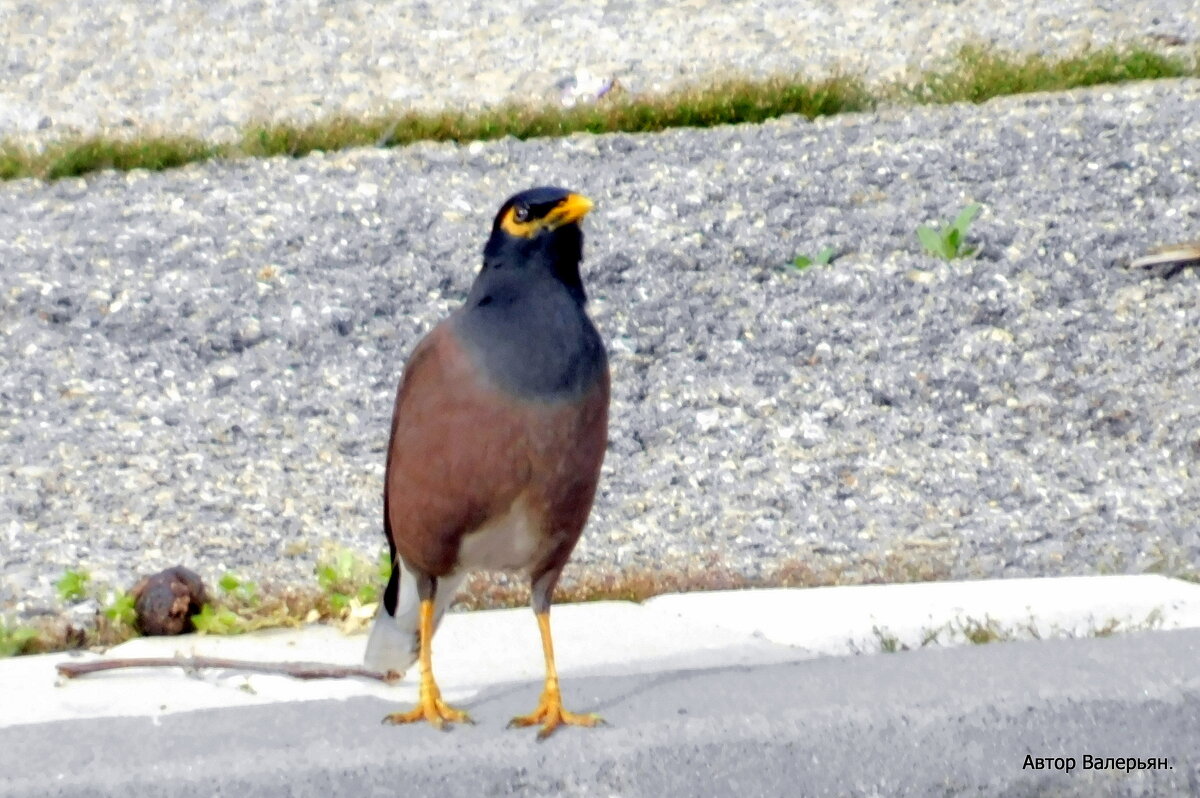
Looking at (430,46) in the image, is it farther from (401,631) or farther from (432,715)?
(432,715)

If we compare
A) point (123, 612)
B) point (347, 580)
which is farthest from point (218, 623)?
point (347, 580)

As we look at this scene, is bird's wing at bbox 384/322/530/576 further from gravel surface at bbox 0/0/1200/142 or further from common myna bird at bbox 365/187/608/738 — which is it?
gravel surface at bbox 0/0/1200/142

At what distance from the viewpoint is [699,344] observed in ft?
23.4

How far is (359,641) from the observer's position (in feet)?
15.0

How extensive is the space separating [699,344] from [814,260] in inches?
32.2

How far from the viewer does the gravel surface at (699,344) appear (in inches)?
227

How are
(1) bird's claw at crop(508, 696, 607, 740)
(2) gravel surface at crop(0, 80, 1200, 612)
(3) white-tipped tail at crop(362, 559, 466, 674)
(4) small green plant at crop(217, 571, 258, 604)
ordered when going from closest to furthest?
(1) bird's claw at crop(508, 696, 607, 740)
(3) white-tipped tail at crop(362, 559, 466, 674)
(4) small green plant at crop(217, 571, 258, 604)
(2) gravel surface at crop(0, 80, 1200, 612)

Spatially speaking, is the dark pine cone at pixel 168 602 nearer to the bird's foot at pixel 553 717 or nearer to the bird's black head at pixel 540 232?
the bird's foot at pixel 553 717

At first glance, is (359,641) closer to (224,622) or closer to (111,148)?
(224,622)

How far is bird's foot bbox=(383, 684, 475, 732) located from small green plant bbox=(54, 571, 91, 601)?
1.44 m

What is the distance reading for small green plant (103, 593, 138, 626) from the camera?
454 centimetres

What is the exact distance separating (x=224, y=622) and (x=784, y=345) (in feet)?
10.3

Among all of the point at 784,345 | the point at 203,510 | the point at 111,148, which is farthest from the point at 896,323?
the point at 111,148

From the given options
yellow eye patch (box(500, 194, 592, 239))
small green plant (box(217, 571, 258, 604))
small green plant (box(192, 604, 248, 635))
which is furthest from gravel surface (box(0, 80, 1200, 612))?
yellow eye patch (box(500, 194, 592, 239))
